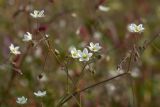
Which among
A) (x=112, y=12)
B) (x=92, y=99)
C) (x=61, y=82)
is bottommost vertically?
(x=92, y=99)

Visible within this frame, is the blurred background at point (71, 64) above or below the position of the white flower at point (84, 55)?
above

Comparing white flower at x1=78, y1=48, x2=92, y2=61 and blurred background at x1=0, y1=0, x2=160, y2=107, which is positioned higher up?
blurred background at x1=0, y1=0, x2=160, y2=107

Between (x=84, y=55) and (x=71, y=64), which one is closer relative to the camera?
(x=84, y=55)

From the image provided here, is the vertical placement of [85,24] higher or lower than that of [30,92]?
higher

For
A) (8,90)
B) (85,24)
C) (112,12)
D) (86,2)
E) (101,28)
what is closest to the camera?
(8,90)

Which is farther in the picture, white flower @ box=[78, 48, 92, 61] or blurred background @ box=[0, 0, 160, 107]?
blurred background @ box=[0, 0, 160, 107]

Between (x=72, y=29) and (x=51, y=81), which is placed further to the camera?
(x=72, y=29)

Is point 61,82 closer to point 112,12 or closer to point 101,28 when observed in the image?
point 101,28

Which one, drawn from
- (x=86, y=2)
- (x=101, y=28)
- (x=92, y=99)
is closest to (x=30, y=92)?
(x=92, y=99)

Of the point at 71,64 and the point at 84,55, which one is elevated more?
the point at 71,64

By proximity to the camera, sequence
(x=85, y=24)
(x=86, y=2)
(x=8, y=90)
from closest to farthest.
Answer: (x=8, y=90) < (x=85, y=24) < (x=86, y=2)

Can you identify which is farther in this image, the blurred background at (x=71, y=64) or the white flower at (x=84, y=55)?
the blurred background at (x=71, y=64)
